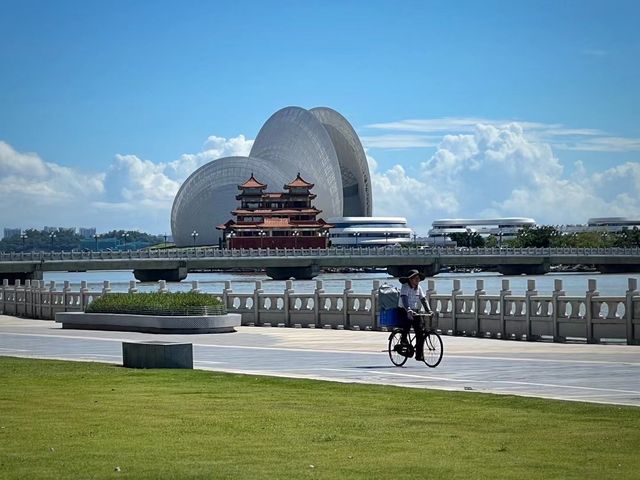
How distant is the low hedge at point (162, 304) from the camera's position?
146 feet

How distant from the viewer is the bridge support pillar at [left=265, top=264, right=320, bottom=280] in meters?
183

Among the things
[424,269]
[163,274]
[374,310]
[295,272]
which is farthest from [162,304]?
[424,269]

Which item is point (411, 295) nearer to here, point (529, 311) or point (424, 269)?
point (529, 311)

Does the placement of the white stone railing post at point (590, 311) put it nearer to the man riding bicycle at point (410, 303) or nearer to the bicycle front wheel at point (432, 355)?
the bicycle front wheel at point (432, 355)

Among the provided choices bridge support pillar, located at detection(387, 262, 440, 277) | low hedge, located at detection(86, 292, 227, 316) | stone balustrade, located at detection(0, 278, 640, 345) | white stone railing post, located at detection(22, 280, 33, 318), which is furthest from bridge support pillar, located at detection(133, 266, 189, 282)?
low hedge, located at detection(86, 292, 227, 316)

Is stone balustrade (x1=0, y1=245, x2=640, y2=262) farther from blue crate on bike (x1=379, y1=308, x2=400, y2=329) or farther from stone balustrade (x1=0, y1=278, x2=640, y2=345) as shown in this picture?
blue crate on bike (x1=379, y1=308, x2=400, y2=329)

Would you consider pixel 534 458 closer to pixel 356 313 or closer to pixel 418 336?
pixel 418 336

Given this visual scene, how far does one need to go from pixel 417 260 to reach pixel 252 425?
549ft

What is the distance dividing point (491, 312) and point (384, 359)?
1116cm

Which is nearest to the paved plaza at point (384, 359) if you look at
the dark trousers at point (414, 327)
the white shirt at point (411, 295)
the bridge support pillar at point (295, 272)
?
the dark trousers at point (414, 327)

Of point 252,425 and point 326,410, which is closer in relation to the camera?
point 252,425

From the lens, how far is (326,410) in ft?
61.1

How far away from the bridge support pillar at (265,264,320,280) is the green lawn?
160071 mm

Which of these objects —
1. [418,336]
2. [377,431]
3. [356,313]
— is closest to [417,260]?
[356,313]
